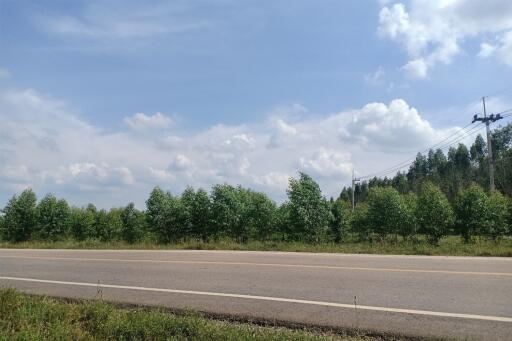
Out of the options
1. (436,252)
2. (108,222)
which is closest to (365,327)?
(436,252)

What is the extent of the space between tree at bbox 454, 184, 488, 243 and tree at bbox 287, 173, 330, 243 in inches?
540

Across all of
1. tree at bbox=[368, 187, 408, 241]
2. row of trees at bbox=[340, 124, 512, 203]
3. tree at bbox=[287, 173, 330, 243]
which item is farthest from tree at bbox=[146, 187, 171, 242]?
row of trees at bbox=[340, 124, 512, 203]

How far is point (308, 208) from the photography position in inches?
1270

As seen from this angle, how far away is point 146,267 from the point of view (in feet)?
39.5

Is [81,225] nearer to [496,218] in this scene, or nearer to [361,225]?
[361,225]

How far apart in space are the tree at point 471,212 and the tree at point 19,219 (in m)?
41.1

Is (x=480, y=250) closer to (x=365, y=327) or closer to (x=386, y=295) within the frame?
(x=386, y=295)

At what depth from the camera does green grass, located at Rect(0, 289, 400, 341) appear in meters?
5.06

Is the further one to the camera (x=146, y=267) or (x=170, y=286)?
(x=146, y=267)

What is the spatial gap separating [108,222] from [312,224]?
28.3m

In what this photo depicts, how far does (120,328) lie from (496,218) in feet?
127

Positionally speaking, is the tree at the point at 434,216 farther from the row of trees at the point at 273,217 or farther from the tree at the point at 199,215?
the tree at the point at 199,215

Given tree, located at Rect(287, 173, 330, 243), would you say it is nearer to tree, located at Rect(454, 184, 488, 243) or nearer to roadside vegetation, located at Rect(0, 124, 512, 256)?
roadside vegetation, located at Rect(0, 124, 512, 256)

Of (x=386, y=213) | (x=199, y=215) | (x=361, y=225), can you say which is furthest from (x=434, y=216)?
(x=199, y=215)
